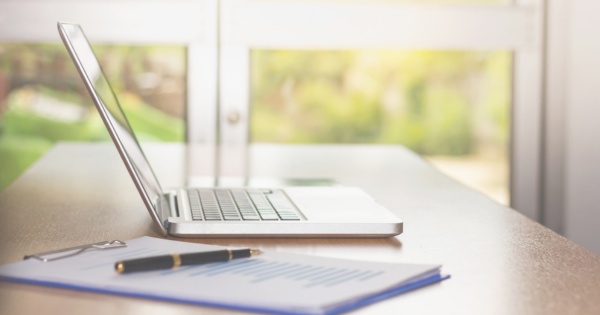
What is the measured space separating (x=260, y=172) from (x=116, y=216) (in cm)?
67

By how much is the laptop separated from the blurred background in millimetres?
1497

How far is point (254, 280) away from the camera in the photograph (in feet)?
2.33

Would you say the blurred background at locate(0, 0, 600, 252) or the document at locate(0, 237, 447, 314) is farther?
the blurred background at locate(0, 0, 600, 252)

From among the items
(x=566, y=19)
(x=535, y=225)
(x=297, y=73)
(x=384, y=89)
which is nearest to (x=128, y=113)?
(x=297, y=73)

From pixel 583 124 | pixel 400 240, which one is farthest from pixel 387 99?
pixel 400 240

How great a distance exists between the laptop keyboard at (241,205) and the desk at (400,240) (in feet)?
0.22

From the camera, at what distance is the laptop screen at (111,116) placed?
93cm

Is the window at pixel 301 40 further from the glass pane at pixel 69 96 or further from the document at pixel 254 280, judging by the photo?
the document at pixel 254 280

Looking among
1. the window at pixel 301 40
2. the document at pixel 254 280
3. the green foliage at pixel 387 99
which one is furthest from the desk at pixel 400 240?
the green foliage at pixel 387 99

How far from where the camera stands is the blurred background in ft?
9.03

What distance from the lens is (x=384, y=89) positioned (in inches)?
117

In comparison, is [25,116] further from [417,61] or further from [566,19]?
[566,19]

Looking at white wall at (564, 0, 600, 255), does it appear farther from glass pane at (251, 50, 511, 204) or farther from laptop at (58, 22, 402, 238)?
laptop at (58, 22, 402, 238)

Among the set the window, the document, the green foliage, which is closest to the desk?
the document
